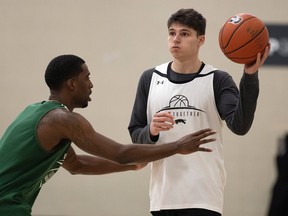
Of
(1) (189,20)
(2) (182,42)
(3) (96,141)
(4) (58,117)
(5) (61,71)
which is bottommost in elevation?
(3) (96,141)

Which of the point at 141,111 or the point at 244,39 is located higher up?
the point at 244,39

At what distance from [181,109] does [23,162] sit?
1.16 metres

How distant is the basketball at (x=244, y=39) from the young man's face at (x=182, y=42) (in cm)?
26

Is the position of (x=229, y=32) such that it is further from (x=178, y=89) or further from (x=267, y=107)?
(x=267, y=107)

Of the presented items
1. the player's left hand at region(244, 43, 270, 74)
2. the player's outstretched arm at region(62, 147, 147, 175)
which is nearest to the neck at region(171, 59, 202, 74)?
the player's left hand at region(244, 43, 270, 74)

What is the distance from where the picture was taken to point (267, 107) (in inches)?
281

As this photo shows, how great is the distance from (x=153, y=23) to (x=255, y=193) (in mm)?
2244

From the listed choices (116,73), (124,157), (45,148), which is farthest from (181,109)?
(116,73)

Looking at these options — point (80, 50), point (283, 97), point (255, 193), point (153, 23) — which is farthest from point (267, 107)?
point (80, 50)

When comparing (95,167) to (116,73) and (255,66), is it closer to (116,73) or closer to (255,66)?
(255,66)

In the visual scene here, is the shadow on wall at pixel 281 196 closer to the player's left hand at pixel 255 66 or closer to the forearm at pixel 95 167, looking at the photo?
the forearm at pixel 95 167

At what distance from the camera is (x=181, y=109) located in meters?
4.24

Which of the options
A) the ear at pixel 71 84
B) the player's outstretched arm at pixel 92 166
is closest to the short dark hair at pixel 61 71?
the ear at pixel 71 84

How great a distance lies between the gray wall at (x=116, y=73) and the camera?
277 inches
